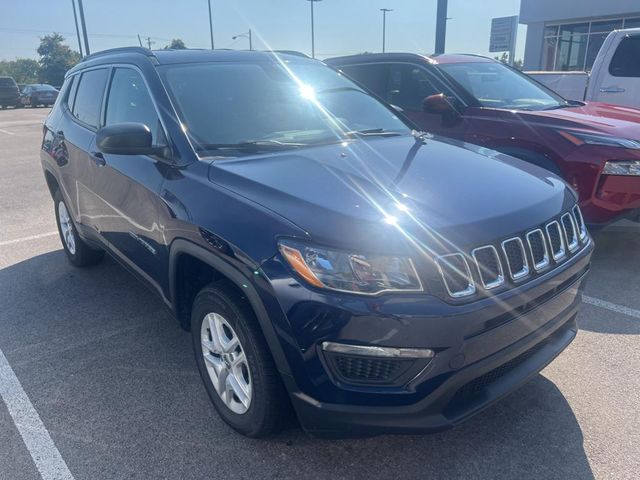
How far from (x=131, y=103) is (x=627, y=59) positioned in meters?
7.20

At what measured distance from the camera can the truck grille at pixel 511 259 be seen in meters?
2.04

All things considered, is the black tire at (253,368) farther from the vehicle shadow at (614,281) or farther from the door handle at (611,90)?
the door handle at (611,90)

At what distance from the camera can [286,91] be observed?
3.44 metres

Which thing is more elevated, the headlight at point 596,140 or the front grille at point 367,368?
the headlight at point 596,140

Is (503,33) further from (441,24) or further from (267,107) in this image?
(267,107)

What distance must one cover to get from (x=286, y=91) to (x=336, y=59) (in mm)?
3728

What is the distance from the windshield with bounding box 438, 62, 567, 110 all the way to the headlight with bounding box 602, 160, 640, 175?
118cm

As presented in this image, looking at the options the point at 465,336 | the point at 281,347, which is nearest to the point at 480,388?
the point at 465,336

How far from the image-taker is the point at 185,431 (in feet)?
8.75

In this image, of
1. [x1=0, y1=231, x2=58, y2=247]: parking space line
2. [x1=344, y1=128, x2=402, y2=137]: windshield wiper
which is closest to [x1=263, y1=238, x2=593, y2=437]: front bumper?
[x1=344, y1=128, x2=402, y2=137]: windshield wiper

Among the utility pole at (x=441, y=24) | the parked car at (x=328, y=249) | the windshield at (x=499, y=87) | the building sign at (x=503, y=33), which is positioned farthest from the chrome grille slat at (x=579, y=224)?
the building sign at (x=503, y=33)

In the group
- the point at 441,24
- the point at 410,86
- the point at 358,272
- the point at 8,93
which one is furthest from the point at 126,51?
the point at 8,93

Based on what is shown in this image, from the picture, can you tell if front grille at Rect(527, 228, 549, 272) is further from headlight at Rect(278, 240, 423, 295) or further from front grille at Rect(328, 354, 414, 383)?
front grille at Rect(328, 354, 414, 383)

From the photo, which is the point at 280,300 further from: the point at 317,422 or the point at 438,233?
the point at 438,233
